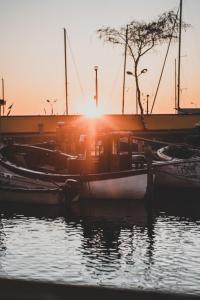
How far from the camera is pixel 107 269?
1364cm

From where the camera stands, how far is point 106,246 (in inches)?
671

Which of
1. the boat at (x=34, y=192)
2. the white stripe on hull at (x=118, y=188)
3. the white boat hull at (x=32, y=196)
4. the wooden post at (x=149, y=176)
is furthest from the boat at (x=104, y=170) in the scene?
the white boat hull at (x=32, y=196)

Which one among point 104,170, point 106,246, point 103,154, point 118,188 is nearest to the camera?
point 106,246

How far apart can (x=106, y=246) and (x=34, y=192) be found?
1043cm

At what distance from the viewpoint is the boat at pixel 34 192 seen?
26.3 meters

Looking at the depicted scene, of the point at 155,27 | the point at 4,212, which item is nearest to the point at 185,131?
the point at 155,27

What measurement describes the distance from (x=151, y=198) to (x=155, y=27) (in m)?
36.0

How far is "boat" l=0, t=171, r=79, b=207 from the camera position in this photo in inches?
1037

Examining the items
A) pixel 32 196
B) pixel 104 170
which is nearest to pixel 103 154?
pixel 104 170

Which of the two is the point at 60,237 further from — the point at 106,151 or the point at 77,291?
the point at 77,291

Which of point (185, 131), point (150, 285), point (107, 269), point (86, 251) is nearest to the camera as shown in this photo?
point (150, 285)

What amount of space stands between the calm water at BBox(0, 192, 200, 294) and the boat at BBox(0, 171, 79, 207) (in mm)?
788

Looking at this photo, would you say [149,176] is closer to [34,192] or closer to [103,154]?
[103,154]

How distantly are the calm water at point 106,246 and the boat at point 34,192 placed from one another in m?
0.79
